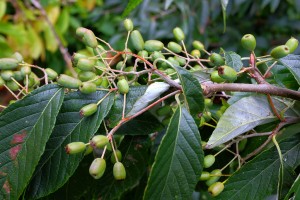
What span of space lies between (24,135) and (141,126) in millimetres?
181

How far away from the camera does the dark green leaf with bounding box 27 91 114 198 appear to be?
1.97ft

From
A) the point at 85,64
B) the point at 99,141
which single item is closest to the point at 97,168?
the point at 99,141

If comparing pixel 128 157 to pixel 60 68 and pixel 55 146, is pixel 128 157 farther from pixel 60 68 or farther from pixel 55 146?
pixel 60 68

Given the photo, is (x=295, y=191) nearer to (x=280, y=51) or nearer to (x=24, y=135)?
(x=280, y=51)

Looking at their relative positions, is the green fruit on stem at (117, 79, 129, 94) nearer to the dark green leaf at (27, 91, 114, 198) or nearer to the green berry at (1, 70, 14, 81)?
the dark green leaf at (27, 91, 114, 198)

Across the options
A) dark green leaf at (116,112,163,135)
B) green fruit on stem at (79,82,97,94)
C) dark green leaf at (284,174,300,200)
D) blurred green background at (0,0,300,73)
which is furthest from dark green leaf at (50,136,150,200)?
blurred green background at (0,0,300,73)

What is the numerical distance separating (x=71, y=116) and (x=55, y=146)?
0.15ft

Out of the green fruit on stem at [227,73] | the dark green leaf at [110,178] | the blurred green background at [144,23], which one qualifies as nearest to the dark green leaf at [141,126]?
the dark green leaf at [110,178]

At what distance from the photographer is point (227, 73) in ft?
1.92

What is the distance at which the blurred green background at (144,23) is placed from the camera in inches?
78.4

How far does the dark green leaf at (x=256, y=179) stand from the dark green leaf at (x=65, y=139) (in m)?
0.20

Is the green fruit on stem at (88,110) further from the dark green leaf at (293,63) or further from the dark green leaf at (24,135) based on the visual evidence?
the dark green leaf at (293,63)

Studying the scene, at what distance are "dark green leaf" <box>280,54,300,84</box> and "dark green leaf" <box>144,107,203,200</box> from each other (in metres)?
0.17

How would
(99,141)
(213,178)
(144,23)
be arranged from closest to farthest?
(99,141) < (213,178) < (144,23)
